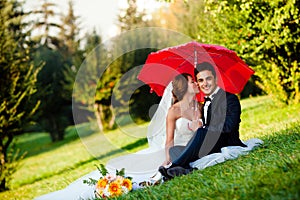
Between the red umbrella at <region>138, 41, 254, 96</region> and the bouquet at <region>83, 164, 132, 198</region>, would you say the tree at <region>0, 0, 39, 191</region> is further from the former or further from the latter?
the bouquet at <region>83, 164, 132, 198</region>

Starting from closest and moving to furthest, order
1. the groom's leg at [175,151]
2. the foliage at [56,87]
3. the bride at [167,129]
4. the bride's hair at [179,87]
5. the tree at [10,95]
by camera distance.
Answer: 1. the groom's leg at [175,151]
2. the bride at [167,129]
3. the bride's hair at [179,87]
4. the tree at [10,95]
5. the foliage at [56,87]

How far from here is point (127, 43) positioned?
2227 cm

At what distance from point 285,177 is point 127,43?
1933 cm

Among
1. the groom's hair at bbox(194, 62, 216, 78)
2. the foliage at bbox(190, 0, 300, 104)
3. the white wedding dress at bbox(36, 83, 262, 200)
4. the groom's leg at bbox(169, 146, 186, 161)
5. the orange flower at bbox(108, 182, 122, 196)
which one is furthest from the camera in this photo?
the foliage at bbox(190, 0, 300, 104)

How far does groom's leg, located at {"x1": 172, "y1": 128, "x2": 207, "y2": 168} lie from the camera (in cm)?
524

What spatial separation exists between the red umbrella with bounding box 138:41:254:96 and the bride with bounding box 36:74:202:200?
268 mm

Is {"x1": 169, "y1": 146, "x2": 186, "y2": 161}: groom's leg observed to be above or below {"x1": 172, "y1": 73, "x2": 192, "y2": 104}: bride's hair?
below

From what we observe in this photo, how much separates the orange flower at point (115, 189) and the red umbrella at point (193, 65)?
2.13 meters

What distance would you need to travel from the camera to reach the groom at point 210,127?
17.4 feet

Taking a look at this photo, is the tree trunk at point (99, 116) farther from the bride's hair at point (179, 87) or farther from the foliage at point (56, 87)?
the bride's hair at point (179, 87)

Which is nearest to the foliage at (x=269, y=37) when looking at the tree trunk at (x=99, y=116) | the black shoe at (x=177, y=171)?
the black shoe at (x=177, y=171)

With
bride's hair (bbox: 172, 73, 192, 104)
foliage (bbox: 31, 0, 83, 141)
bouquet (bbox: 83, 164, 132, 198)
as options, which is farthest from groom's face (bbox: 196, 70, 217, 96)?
foliage (bbox: 31, 0, 83, 141)

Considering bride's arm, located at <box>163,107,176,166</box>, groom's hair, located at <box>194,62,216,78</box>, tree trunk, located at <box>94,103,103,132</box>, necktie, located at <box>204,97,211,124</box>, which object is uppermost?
groom's hair, located at <box>194,62,216,78</box>

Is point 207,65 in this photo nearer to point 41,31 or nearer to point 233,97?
point 233,97
